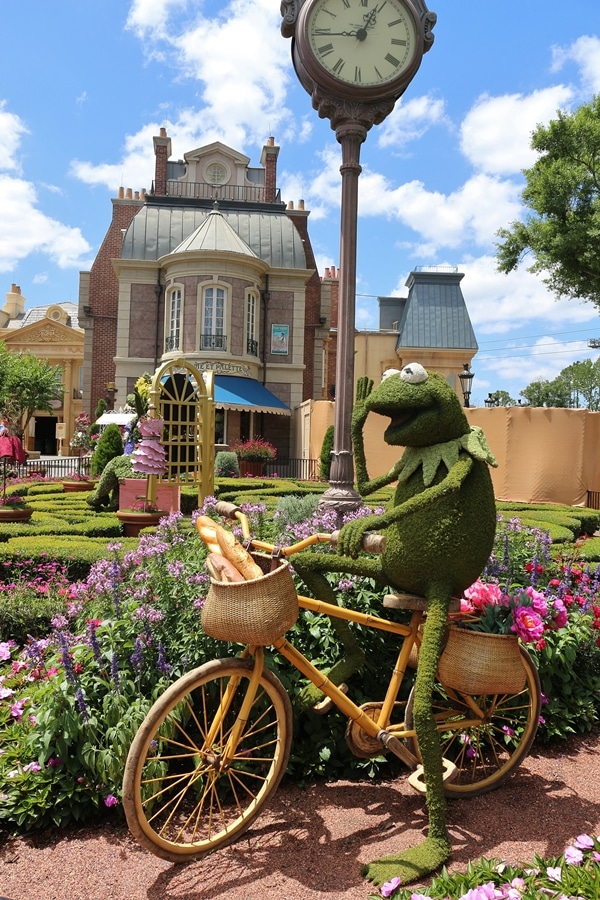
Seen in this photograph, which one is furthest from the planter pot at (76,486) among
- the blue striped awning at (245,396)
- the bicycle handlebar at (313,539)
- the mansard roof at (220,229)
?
the bicycle handlebar at (313,539)

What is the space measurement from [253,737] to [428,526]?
1.31m

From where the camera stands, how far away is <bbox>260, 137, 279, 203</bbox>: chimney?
30859 mm

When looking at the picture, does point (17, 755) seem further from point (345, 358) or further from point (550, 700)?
point (345, 358)

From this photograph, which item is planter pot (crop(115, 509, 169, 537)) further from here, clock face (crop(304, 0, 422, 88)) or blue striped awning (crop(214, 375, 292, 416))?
blue striped awning (crop(214, 375, 292, 416))

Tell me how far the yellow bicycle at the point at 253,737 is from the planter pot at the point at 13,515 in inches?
279

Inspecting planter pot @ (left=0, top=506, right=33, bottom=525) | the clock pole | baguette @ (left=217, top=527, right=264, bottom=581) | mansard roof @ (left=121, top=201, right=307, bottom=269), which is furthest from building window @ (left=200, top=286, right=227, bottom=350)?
baguette @ (left=217, top=527, right=264, bottom=581)

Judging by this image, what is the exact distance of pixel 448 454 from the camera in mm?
2934

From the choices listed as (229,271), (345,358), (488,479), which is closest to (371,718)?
(488,479)

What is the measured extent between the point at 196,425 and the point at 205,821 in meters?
7.89

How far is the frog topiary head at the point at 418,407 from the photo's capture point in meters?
2.91

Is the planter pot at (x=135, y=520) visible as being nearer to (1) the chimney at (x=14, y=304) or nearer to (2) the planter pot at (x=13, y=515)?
(2) the planter pot at (x=13, y=515)

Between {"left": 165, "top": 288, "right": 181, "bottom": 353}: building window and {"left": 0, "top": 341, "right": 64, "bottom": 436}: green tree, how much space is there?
14979 mm

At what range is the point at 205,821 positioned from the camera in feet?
9.40

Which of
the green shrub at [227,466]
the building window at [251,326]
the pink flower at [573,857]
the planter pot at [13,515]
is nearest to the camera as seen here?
the pink flower at [573,857]
